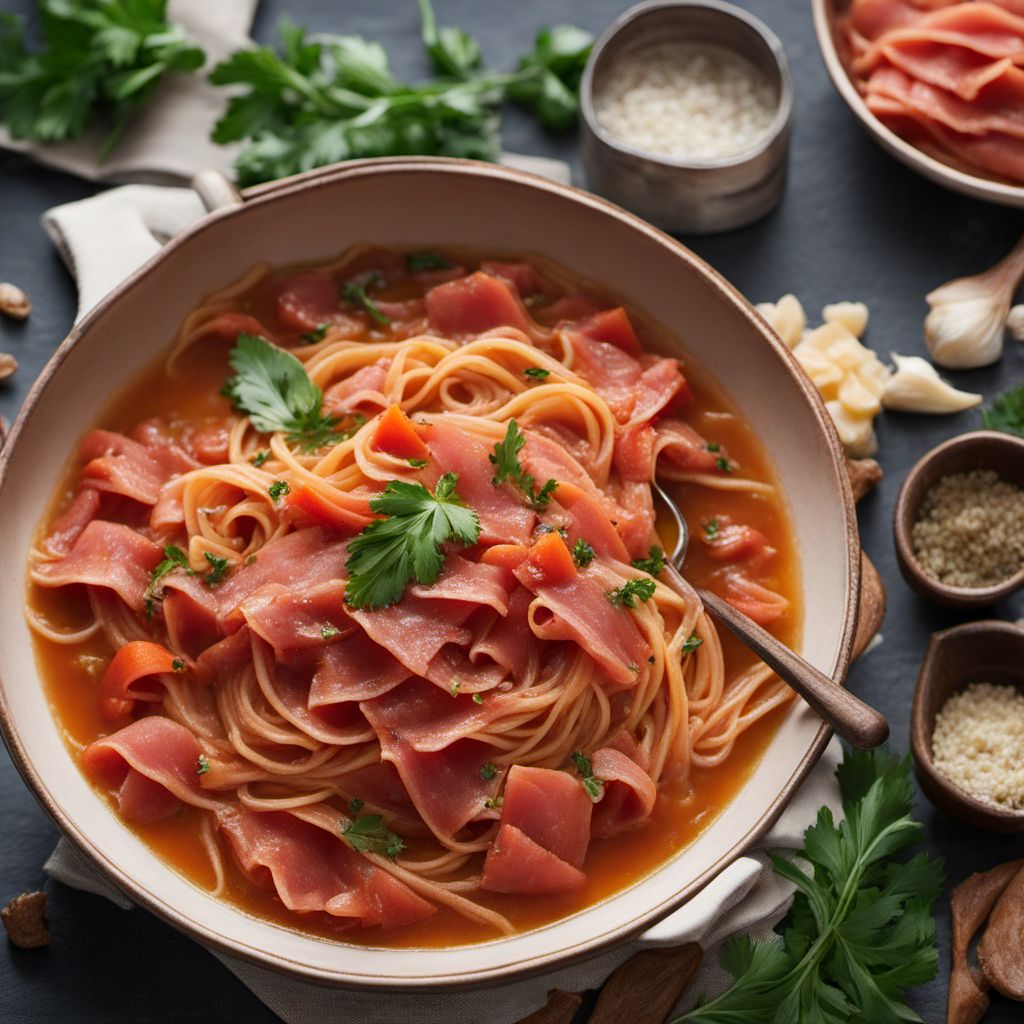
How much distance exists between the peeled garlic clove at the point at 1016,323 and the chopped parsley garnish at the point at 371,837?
4140 millimetres

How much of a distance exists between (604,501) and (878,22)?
342 cm

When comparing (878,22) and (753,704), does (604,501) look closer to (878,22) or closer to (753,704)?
(753,704)

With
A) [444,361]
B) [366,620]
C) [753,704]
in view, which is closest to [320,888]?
[366,620]

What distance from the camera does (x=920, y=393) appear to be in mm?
6895

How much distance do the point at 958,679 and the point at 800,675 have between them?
53.6 inches

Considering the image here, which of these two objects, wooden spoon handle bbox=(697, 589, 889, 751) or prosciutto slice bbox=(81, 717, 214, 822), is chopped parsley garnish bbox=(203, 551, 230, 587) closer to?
prosciutto slice bbox=(81, 717, 214, 822)

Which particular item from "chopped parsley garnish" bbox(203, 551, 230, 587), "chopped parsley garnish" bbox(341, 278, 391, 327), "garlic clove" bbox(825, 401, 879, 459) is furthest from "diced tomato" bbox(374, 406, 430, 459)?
"garlic clove" bbox(825, 401, 879, 459)

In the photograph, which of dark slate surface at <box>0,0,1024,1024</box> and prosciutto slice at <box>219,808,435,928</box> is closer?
prosciutto slice at <box>219,808,435,928</box>

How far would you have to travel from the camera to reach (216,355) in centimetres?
638

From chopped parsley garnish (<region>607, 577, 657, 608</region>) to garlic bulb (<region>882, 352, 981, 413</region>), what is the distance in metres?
2.11

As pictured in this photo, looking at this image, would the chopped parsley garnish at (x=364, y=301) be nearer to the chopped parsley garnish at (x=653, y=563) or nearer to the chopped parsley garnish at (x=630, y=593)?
the chopped parsley garnish at (x=653, y=563)

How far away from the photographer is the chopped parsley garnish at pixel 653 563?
579cm

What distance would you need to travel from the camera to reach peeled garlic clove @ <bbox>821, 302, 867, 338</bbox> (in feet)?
23.1

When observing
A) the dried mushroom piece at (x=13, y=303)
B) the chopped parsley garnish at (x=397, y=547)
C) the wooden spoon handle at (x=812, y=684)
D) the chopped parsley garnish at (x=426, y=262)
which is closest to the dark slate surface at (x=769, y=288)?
the dried mushroom piece at (x=13, y=303)
